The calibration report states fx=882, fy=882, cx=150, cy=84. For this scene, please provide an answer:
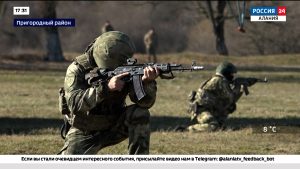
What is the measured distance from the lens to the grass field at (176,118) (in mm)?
10180

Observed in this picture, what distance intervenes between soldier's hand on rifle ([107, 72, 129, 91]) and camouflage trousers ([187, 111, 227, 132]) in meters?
5.40

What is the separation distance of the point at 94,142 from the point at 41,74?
15.6 m

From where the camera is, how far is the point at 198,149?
32.9 ft

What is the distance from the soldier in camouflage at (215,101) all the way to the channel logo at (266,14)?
0.99 m

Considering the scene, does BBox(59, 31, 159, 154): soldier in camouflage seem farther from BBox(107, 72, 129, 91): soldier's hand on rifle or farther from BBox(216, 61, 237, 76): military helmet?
BBox(216, 61, 237, 76): military helmet

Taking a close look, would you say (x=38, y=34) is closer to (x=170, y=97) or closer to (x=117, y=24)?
(x=117, y=24)

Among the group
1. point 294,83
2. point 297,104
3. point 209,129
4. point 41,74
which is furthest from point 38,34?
point 209,129

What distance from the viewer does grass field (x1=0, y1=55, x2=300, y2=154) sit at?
1018cm

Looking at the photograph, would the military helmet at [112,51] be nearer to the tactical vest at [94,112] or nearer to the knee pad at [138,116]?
the tactical vest at [94,112]

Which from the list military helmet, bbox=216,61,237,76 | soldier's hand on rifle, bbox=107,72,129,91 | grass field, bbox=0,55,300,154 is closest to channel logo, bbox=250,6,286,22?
military helmet, bbox=216,61,237,76

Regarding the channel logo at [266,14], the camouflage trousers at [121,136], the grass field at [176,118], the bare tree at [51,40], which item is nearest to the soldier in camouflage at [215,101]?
the grass field at [176,118]

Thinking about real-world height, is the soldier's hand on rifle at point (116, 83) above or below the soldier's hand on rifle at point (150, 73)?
below

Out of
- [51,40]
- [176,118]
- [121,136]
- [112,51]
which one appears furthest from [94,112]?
[51,40]

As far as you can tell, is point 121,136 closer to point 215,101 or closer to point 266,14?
point 215,101
